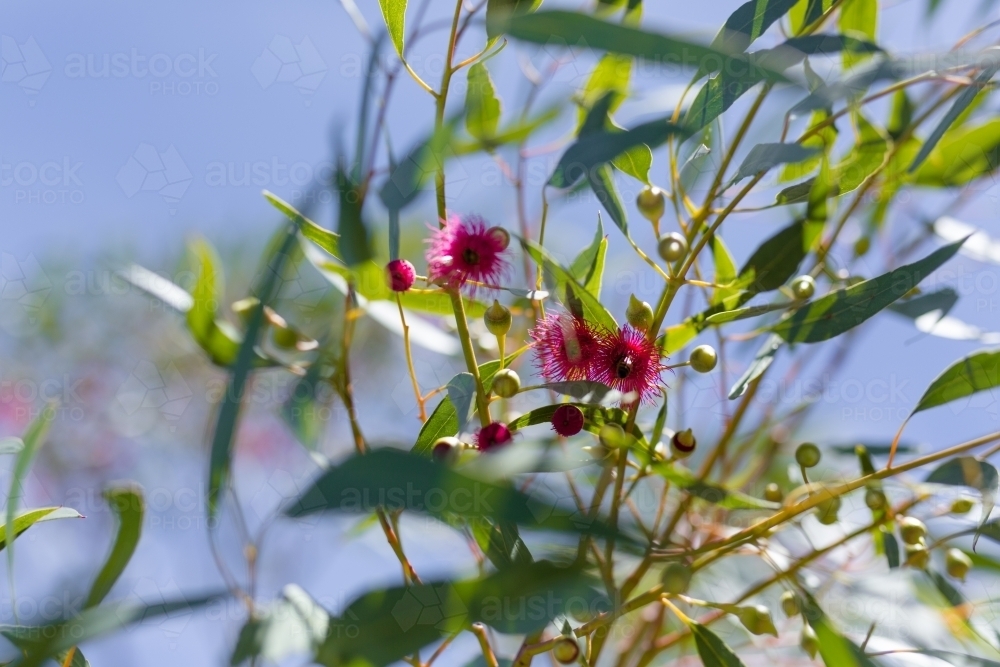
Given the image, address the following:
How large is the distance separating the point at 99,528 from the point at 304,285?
0.52 m

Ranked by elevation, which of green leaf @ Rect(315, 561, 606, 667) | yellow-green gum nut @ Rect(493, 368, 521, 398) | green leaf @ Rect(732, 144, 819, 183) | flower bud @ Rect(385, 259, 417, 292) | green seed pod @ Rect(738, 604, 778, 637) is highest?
green leaf @ Rect(732, 144, 819, 183)

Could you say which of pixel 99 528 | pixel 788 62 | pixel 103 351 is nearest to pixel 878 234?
pixel 788 62

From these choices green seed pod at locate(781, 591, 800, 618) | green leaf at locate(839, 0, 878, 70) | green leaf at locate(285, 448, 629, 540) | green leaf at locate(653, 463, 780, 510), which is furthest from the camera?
green leaf at locate(839, 0, 878, 70)

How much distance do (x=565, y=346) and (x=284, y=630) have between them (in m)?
0.26

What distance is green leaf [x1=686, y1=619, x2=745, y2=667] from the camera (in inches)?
23.6

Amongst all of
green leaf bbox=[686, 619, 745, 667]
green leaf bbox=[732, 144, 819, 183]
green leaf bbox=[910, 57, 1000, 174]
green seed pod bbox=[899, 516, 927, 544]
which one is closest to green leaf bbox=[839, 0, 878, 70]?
green leaf bbox=[910, 57, 1000, 174]

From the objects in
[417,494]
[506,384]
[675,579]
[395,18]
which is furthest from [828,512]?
[395,18]

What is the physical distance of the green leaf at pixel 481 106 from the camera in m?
0.69

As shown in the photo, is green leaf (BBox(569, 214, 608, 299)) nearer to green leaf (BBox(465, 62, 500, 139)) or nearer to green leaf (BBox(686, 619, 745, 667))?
green leaf (BBox(465, 62, 500, 139))

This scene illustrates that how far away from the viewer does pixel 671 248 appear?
0.58m

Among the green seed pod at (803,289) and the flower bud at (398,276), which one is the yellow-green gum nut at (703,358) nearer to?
the green seed pod at (803,289)

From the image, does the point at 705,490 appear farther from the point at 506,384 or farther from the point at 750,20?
the point at 750,20

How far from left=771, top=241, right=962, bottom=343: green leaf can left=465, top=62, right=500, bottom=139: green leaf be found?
28 cm

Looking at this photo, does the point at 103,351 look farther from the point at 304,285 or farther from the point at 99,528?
the point at 304,285
